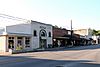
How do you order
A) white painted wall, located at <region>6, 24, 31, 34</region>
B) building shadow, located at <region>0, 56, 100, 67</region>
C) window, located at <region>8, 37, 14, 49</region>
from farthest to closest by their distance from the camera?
window, located at <region>8, 37, 14, 49</region>
white painted wall, located at <region>6, 24, 31, 34</region>
building shadow, located at <region>0, 56, 100, 67</region>

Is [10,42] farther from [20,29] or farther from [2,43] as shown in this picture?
[20,29]

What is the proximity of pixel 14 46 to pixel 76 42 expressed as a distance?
145ft

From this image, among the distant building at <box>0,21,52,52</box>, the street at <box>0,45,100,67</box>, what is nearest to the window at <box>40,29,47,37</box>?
the distant building at <box>0,21,52,52</box>

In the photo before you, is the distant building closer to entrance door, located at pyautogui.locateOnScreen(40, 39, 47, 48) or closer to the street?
entrance door, located at pyautogui.locateOnScreen(40, 39, 47, 48)

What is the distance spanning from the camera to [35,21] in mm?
54094

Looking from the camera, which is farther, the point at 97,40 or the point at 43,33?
the point at 97,40

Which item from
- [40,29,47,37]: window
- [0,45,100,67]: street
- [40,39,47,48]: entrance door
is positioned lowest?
[0,45,100,67]: street

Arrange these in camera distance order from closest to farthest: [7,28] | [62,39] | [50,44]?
1. [7,28]
2. [50,44]
3. [62,39]

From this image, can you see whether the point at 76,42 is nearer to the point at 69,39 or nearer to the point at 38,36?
the point at 69,39

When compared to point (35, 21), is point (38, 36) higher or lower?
lower

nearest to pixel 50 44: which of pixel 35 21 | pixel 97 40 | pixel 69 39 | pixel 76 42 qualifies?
pixel 35 21

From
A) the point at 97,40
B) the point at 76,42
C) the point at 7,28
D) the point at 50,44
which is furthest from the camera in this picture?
the point at 97,40

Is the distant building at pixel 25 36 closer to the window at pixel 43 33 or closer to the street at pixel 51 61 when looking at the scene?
the window at pixel 43 33

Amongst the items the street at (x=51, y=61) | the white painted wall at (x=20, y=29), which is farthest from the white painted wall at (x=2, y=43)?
the street at (x=51, y=61)
